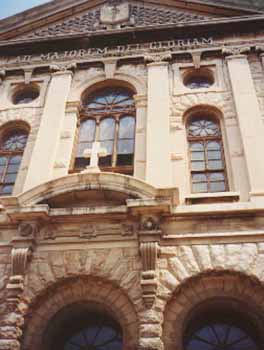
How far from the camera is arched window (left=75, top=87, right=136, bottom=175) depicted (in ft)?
34.6

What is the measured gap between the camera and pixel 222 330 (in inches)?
313

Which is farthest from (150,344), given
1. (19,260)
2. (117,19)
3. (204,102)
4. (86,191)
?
(117,19)

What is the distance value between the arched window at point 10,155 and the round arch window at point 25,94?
140 centimetres

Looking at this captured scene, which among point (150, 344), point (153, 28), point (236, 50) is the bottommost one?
point (150, 344)

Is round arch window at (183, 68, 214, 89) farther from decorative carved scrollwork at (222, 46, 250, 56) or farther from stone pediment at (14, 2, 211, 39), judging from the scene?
stone pediment at (14, 2, 211, 39)

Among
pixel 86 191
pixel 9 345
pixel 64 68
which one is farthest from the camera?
pixel 64 68

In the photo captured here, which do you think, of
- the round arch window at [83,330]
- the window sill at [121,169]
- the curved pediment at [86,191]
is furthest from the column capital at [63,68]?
the round arch window at [83,330]

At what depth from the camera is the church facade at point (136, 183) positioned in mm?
7781

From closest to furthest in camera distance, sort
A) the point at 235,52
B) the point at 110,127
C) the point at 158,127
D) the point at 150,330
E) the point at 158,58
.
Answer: the point at 150,330, the point at 158,127, the point at 110,127, the point at 235,52, the point at 158,58

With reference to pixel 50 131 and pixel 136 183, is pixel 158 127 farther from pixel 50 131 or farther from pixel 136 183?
pixel 50 131

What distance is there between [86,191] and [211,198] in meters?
2.63

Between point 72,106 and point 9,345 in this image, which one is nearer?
point 9,345

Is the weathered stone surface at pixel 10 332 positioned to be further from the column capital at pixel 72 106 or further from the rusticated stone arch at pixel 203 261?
the column capital at pixel 72 106

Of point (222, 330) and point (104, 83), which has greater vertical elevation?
point (104, 83)
